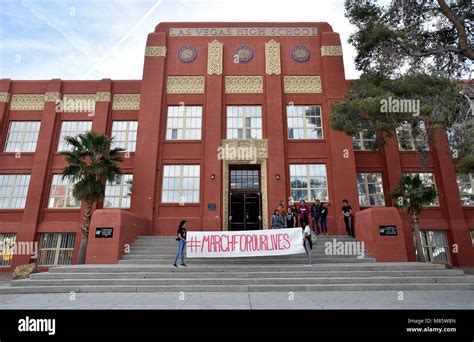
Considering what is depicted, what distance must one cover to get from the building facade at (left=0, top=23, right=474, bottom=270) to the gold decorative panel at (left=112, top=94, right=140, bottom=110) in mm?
71

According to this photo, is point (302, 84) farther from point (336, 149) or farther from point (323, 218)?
point (323, 218)

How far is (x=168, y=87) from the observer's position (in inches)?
728

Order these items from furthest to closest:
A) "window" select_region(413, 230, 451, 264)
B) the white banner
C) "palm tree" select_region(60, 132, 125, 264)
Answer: "window" select_region(413, 230, 451, 264)
"palm tree" select_region(60, 132, 125, 264)
the white banner

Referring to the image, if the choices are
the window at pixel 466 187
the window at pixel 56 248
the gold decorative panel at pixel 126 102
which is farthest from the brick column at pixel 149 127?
the window at pixel 466 187

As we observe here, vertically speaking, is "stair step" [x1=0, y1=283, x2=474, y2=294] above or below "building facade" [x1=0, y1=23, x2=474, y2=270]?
below

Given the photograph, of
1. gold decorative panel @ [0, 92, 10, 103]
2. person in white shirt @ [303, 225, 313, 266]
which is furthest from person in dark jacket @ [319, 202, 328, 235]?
gold decorative panel @ [0, 92, 10, 103]

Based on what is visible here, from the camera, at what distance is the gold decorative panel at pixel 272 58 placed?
728 inches

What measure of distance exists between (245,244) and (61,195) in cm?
1275

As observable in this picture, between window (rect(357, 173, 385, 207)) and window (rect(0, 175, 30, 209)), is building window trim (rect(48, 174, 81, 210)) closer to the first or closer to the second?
window (rect(0, 175, 30, 209))

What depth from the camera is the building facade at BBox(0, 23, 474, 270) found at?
16672 mm

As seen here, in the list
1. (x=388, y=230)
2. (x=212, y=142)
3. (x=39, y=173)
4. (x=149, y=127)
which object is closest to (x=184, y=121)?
(x=149, y=127)

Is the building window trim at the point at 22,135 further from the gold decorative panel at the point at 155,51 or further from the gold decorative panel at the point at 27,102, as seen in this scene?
the gold decorative panel at the point at 155,51

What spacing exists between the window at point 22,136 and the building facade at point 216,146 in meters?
0.07

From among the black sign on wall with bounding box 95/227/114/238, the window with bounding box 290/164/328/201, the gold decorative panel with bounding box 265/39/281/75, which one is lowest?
the black sign on wall with bounding box 95/227/114/238
